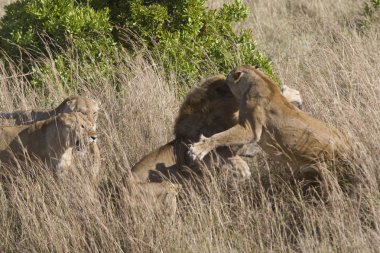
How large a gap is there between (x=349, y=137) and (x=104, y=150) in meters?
2.29

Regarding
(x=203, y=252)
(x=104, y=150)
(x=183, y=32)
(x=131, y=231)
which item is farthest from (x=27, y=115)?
(x=203, y=252)

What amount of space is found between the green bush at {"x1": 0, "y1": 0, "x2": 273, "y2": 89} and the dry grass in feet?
1.88

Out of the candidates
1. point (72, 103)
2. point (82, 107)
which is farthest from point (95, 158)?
point (72, 103)

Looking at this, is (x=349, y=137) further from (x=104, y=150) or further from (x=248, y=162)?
(x=104, y=150)

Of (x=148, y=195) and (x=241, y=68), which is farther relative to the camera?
(x=241, y=68)

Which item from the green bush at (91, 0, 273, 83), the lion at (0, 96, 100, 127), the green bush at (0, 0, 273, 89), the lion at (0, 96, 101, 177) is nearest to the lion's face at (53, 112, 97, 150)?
the lion at (0, 96, 101, 177)

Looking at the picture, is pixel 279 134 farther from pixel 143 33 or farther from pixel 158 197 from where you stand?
pixel 143 33

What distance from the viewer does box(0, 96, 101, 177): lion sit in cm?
636

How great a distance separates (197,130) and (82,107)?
1.18 metres

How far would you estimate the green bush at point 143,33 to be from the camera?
8.39m

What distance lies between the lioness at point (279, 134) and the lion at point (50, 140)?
3.88 ft

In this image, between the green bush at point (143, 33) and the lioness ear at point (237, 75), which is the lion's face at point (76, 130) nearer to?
the lioness ear at point (237, 75)

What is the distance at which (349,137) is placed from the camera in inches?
236

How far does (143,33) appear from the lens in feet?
28.1
